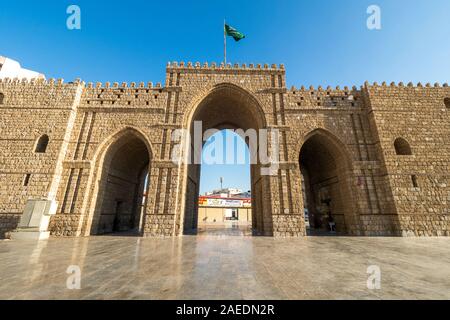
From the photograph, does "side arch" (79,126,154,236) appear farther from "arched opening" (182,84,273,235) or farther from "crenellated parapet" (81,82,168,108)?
"arched opening" (182,84,273,235)

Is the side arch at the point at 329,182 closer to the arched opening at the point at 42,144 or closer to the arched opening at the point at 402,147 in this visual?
the arched opening at the point at 402,147

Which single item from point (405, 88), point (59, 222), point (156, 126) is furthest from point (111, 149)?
point (405, 88)

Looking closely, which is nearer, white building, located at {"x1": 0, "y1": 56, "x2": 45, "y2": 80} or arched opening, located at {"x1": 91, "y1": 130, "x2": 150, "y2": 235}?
arched opening, located at {"x1": 91, "y1": 130, "x2": 150, "y2": 235}

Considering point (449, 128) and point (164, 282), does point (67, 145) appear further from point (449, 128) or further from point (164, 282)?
point (449, 128)

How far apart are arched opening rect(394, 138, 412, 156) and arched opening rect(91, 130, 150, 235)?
1842cm

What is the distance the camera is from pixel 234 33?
1714cm

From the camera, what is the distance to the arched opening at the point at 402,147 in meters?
13.2

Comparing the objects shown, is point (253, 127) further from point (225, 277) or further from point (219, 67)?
point (225, 277)

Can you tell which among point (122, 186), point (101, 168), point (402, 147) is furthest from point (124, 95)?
point (402, 147)

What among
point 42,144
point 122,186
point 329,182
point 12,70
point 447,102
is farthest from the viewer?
point 12,70

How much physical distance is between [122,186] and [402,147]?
2210 cm

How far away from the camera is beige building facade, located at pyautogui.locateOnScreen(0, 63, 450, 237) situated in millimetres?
11984

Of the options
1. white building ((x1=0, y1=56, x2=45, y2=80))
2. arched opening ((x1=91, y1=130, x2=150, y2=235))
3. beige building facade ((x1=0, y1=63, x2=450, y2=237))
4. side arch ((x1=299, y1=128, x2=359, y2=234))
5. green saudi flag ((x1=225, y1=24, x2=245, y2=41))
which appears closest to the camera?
beige building facade ((x1=0, y1=63, x2=450, y2=237))

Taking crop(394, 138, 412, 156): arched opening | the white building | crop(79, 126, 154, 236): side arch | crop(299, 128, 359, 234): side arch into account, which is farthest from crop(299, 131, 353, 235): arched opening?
the white building
